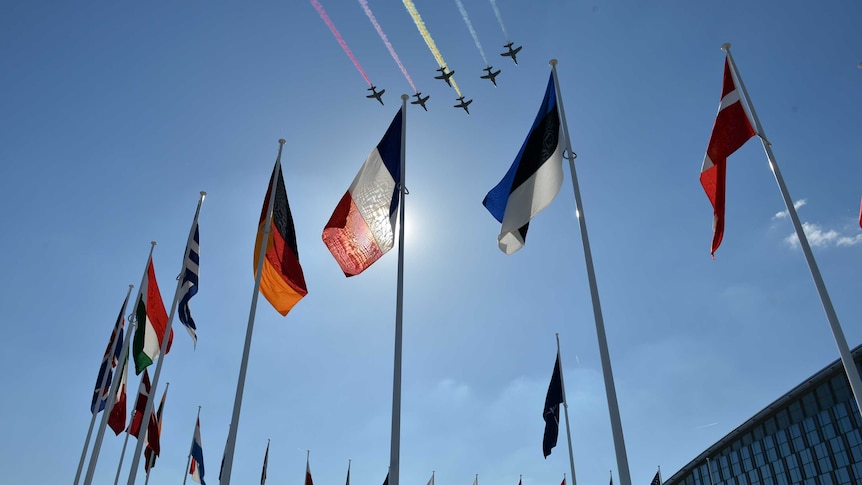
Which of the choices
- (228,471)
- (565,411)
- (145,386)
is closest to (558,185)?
(228,471)

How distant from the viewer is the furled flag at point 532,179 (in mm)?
14023

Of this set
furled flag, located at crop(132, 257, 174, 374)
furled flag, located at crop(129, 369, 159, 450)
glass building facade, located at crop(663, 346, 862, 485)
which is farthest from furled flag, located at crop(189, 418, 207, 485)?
glass building facade, located at crop(663, 346, 862, 485)

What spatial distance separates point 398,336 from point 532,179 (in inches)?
196

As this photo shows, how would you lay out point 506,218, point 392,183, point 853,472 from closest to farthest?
point 506,218, point 392,183, point 853,472

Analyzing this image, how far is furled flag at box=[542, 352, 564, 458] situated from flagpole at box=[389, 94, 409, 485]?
47.4 feet

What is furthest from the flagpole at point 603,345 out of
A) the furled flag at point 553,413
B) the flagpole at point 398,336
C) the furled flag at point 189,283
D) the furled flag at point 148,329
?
the furled flag at point 148,329

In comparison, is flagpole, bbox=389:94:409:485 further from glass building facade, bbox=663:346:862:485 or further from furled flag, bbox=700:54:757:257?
glass building facade, bbox=663:346:862:485

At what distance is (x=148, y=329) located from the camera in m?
22.1

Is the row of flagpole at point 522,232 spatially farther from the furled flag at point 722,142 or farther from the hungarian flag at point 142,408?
the hungarian flag at point 142,408

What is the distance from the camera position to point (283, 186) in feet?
59.0

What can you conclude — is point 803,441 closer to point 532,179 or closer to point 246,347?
point 532,179

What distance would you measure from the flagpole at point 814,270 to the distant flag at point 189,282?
17.2 meters

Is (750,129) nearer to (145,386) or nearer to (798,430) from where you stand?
(145,386)

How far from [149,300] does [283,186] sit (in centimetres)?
839
